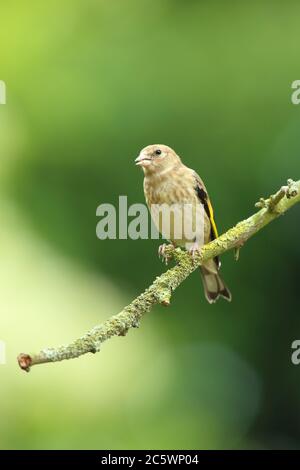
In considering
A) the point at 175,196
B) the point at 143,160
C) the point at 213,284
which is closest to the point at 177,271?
the point at 143,160

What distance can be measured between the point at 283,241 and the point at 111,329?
13.4ft

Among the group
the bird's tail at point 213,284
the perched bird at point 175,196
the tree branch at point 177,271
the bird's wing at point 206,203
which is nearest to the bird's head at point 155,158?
the perched bird at point 175,196

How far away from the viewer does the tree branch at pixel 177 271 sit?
181 centimetres

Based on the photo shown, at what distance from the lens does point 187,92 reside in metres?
5.84

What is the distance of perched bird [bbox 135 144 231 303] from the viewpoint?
11.6 ft

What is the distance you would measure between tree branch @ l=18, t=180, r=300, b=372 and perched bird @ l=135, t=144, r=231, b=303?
111 cm

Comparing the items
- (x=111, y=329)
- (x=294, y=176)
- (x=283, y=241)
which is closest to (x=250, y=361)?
(x=283, y=241)

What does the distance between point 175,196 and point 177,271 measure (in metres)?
1.42

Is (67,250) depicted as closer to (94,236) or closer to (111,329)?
(94,236)

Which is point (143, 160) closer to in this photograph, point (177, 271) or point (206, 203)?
point (206, 203)

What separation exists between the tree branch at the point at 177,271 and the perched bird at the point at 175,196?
111 centimetres

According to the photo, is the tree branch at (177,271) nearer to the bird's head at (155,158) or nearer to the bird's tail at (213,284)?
the bird's head at (155,158)

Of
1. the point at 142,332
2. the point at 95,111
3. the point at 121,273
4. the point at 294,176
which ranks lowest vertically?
the point at 142,332

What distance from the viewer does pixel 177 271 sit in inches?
88.7
